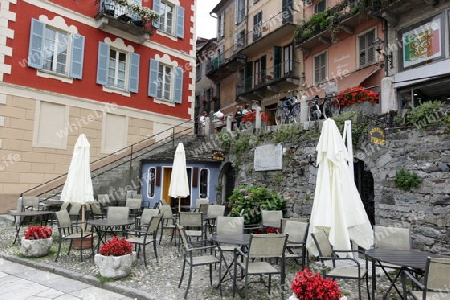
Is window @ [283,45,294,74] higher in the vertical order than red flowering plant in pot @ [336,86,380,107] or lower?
higher

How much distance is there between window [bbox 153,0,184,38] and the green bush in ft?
37.1

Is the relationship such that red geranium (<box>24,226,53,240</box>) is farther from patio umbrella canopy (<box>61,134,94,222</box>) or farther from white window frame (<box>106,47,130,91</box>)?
white window frame (<box>106,47,130,91</box>)

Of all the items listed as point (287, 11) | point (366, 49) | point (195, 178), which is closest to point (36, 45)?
point (195, 178)

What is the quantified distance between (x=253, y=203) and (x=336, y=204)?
4.40m

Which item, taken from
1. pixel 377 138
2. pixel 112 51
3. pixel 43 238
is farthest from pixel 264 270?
pixel 112 51

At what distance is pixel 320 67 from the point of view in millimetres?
16906

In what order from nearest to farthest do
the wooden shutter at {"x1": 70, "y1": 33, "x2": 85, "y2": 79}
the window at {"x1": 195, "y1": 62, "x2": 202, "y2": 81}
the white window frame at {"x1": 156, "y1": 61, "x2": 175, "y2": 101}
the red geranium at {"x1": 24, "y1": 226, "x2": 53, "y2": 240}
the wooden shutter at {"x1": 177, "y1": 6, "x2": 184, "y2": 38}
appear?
the red geranium at {"x1": 24, "y1": 226, "x2": 53, "y2": 240}, the wooden shutter at {"x1": 70, "y1": 33, "x2": 85, "y2": 79}, the white window frame at {"x1": 156, "y1": 61, "x2": 175, "y2": 101}, the wooden shutter at {"x1": 177, "y1": 6, "x2": 184, "y2": 38}, the window at {"x1": 195, "y1": 62, "x2": 202, "y2": 81}

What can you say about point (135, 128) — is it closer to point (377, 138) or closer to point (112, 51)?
point (112, 51)

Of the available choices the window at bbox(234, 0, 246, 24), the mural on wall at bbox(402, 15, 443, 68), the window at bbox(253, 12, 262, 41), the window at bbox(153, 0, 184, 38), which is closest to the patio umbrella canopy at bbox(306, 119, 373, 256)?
the mural on wall at bbox(402, 15, 443, 68)

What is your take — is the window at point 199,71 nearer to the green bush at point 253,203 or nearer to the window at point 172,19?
the window at point 172,19

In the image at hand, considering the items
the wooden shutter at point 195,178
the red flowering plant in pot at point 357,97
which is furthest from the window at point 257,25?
A: the red flowering plant in pot at point 357,97

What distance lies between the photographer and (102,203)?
12.4 m

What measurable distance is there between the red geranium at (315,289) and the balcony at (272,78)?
48.9ft

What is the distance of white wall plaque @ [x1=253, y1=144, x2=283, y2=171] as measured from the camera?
11.5m
